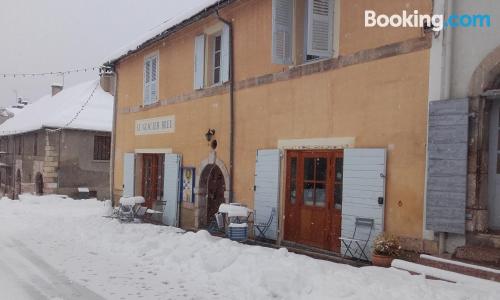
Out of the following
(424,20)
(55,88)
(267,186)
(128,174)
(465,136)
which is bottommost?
(128,174)

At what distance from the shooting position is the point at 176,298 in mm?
5781

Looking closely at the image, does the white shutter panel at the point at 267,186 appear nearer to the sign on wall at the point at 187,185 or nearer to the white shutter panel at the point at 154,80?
the sign on wall at the point at 187,185

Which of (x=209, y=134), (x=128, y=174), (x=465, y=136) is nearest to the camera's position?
(x=465, y=136)

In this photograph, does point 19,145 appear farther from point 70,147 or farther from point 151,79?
point 151,79

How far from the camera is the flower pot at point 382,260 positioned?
21.0 ft

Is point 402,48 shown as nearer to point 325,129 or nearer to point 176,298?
point 325,129

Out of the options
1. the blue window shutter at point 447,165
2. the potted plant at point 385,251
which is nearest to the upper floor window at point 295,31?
the blue window shutter at point 447,165

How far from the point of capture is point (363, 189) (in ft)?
23.5

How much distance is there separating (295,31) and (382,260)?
Answer: 4.57 m

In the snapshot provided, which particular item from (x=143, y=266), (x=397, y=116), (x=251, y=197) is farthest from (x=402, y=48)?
(x=143, y=266)

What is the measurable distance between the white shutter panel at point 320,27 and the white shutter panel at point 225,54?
3053 mm

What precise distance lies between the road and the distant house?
1334cm

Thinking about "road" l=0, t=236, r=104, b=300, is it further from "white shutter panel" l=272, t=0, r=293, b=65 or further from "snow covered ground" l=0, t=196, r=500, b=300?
"white shutter panel" l=272, t=0, r=293, b=65

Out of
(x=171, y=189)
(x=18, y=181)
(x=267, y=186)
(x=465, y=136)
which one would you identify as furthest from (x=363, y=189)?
(x=18, y=181)
